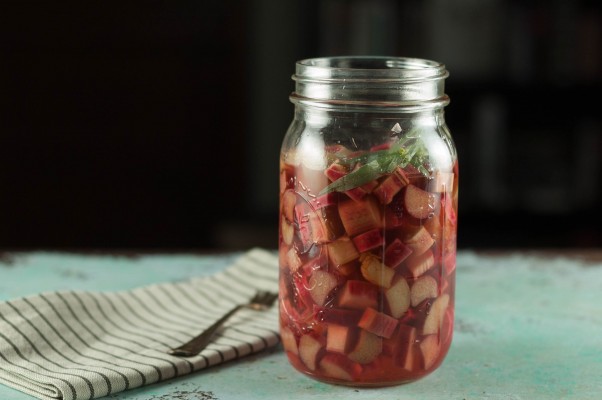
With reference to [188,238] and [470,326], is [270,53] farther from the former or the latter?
[470,326]

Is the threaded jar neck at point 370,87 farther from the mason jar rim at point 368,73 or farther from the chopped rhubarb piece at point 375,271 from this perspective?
the chopped rhubarb piece at point 375,271

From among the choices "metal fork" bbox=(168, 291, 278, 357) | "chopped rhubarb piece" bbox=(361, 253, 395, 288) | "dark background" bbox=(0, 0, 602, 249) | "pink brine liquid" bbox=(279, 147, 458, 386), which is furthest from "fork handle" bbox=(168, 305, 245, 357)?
"dark background" bbox=(0, 0, 602, 249)

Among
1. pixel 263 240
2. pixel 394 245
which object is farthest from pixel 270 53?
pixel 394 245

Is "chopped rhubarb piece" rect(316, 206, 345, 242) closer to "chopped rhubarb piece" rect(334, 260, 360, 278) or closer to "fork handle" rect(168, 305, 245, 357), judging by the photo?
"chopped rhubarb piece" rect(334, 260, 360, 278)

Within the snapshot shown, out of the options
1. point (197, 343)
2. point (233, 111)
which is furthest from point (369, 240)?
point (233, 111)

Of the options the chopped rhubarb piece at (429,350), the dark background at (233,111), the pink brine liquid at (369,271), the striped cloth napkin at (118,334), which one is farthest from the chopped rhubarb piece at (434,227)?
the dark background at (233,111)

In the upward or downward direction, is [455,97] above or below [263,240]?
above
